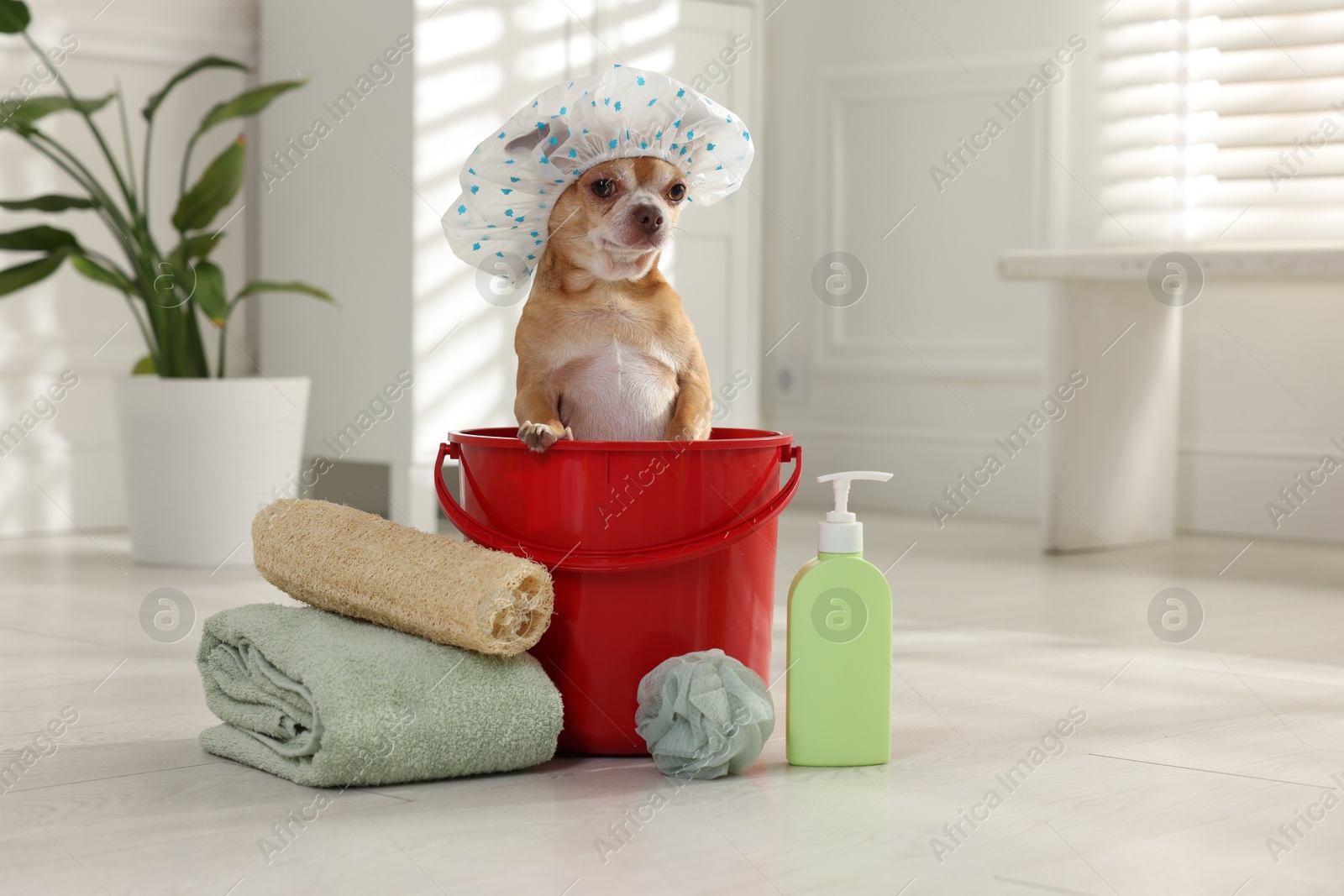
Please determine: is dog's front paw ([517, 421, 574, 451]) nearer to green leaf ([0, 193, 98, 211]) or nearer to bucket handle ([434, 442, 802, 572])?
bucket handle ([434, 442, 802, 572])

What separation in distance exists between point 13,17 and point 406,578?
5.38ft

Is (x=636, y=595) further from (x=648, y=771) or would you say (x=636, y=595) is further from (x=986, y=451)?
(x=986, y=451)

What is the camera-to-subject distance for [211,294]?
2.45m

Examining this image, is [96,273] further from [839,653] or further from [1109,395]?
[1109,395]

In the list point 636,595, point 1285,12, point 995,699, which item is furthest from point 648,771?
point 1285,12

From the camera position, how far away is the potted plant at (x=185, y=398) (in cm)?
247

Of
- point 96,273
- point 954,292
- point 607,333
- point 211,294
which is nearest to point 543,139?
point 607,333

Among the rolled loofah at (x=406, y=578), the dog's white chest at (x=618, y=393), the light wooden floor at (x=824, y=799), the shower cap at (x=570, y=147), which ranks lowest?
the light wooden floor at (x=824, y=799)

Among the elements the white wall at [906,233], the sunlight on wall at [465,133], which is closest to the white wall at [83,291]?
the sunlight on wall at [465,133]

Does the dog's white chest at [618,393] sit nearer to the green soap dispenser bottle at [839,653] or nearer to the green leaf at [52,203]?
the green soap dispenser bottle at [839,653]

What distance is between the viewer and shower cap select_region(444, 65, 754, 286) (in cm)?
133

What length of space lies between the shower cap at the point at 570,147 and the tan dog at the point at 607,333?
21 millimetres

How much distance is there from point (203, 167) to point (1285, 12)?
2.20 metres

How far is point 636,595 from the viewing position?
128cm
